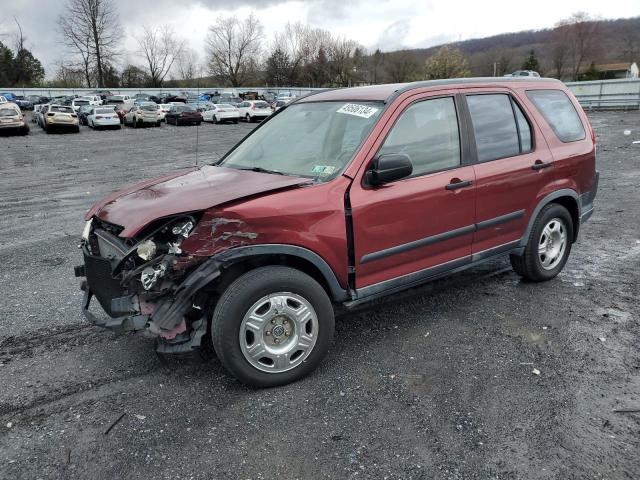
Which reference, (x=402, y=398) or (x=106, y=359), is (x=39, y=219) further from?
(x=402, y=398)

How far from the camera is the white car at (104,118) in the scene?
31031 mm

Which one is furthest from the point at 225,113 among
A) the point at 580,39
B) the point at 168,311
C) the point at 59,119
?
the point at 580,39

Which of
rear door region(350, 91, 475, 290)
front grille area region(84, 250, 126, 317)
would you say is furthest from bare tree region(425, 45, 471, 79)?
front grille area region(84, 250, 126, 317)

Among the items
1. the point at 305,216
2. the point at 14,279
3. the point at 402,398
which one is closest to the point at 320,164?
the point at 305,216

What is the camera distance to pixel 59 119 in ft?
93.5

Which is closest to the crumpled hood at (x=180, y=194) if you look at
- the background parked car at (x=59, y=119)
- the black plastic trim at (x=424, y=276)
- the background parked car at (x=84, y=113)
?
the black plastic trim at (x=424, y=276)

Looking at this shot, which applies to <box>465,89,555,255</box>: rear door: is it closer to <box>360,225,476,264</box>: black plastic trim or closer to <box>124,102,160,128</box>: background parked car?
<box>360,225,476,264</box>: black plastic trim

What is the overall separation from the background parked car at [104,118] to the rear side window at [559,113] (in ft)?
100

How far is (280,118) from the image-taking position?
4.59 meters

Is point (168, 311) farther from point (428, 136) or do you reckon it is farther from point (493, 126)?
point (493, 126)

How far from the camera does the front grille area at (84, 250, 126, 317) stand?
10.7ft

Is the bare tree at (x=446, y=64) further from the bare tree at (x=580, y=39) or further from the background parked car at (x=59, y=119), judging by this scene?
the background parked car at (x=59, y=119)

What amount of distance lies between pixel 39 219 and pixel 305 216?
7002 millimetres

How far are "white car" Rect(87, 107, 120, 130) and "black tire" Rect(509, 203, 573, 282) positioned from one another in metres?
30.8
